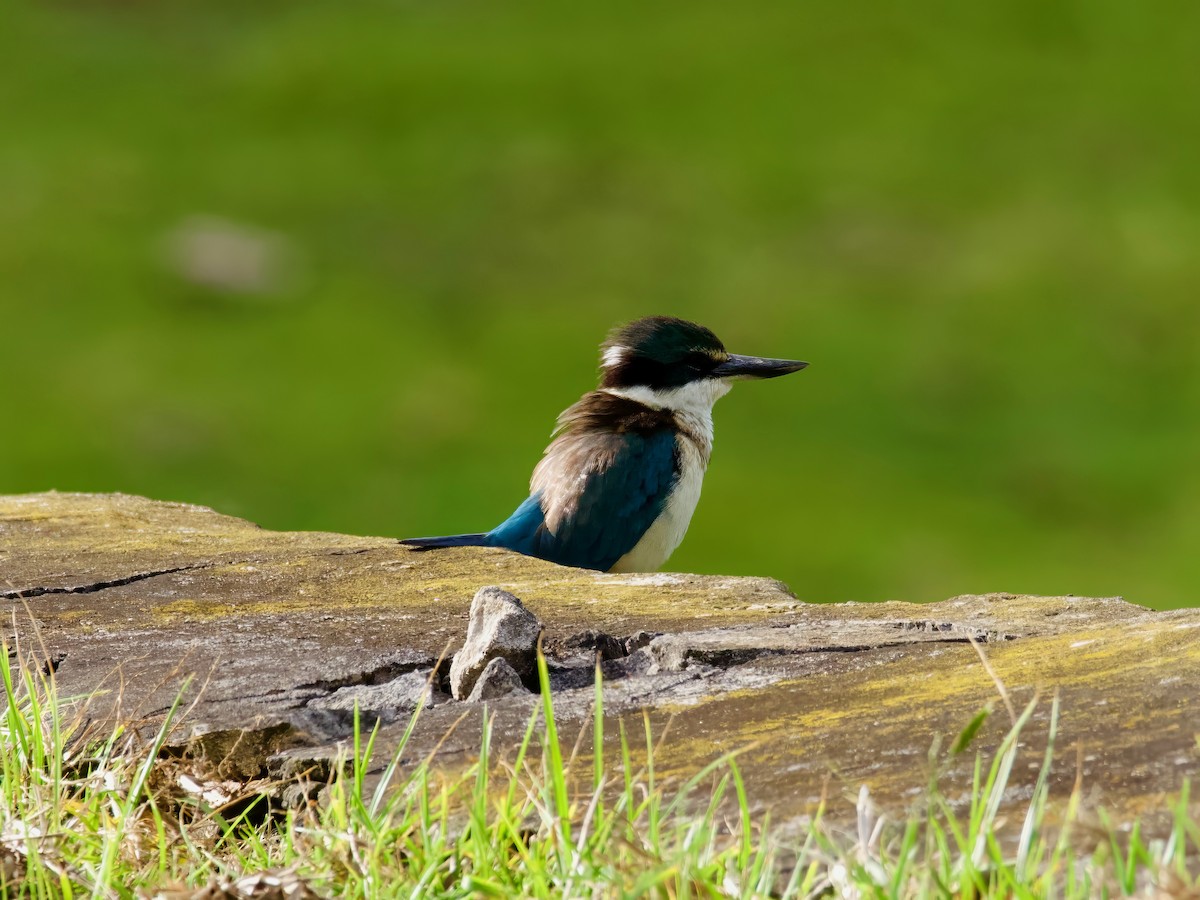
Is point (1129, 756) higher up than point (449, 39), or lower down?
lower down

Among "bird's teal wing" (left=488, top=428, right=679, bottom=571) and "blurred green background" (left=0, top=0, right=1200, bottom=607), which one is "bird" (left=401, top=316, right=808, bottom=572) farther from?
"blurred green background" (left=0, top=0, right=1200, bottom=607)

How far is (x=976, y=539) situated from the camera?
547 inches

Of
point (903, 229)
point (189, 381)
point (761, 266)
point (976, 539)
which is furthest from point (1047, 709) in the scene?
point (903, 229)

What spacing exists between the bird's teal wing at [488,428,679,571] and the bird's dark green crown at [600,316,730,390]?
1.70ft

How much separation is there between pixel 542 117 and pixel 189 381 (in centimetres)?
627

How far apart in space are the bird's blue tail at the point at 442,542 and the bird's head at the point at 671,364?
128 centimetres

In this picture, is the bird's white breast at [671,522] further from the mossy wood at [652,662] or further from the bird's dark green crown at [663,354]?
the mossy wood at [652,662]

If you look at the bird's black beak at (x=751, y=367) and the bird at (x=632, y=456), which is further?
the bird's black beak at (x=751, y=367)

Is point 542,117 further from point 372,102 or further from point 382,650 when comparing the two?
point 382,650

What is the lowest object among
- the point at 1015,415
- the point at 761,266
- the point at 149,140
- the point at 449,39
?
the point at 1015,415

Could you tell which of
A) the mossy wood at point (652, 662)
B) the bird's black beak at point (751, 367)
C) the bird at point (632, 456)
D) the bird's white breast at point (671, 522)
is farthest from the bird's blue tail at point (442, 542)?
the bird's black beak at point (751, 367)

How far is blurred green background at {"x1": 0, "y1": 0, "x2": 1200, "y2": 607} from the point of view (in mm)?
14164

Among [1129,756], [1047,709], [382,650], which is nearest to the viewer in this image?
[1129,756]

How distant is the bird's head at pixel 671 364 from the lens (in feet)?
21.4
